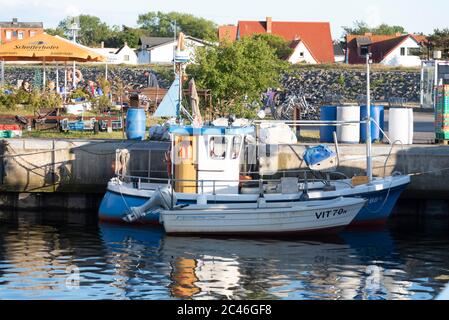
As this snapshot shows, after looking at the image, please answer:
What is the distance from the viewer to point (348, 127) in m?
28.0

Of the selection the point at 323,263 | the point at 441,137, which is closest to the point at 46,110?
the point at 441,137

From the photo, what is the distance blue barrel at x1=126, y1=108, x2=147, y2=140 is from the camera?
2827cm

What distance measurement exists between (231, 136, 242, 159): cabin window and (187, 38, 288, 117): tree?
830 centimetres

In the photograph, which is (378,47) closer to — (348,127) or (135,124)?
(348,127)

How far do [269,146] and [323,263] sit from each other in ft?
20.3

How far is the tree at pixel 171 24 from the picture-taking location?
12888 centimetres

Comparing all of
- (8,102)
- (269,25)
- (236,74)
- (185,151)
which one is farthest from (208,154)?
(269,25)

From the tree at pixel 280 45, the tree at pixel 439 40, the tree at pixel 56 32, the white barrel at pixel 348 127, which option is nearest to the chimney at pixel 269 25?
the tree at pixel 280 45

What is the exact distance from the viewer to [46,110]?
32625 millimetres

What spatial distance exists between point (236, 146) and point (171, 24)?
10465 cm

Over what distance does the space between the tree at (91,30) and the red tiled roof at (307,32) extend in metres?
29.7

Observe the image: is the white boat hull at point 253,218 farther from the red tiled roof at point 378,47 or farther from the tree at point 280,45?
the red tiled roof at point 378,47

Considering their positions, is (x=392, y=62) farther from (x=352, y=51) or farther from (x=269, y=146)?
(x=269, y=146)

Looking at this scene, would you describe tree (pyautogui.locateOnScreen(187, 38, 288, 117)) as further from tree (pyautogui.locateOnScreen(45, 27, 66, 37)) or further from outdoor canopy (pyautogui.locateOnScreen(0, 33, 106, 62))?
tree (pyautogui.locateOnScreen(45, 27, 66, 37))
